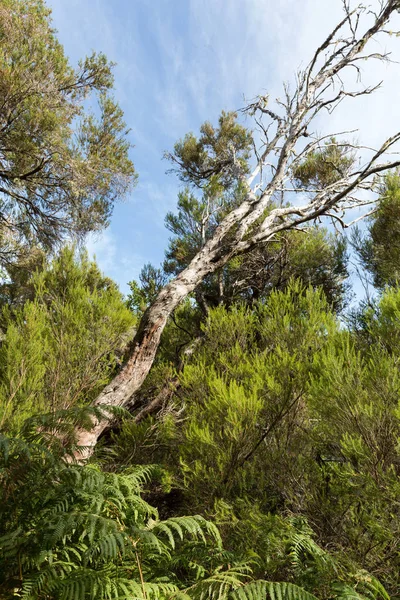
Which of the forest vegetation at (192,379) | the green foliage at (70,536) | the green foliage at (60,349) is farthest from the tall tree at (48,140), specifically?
the green foliage at (70,536)

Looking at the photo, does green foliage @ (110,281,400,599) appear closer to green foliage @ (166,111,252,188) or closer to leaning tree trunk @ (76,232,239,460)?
leaning tree trunk @ (76,232,239,460)

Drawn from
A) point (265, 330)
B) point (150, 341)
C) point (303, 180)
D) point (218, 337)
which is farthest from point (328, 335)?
Result: point (303, 180)

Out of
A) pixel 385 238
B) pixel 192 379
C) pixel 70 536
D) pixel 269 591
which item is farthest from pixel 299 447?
pixel 385 238

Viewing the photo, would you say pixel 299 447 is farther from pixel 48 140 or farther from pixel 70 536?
→ pixel 48 140

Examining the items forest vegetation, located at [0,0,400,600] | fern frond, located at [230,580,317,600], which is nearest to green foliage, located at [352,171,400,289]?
forest vegetation, located at [0,0,400,600]

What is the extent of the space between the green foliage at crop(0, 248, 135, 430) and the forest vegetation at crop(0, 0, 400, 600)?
0.12 ft

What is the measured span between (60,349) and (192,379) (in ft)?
6.86

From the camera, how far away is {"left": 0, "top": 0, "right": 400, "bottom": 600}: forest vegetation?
6.23 ft

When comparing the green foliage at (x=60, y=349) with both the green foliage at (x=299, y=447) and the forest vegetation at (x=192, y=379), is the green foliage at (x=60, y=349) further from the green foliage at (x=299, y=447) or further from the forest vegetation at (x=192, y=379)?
the green foliage at (x=299, y=447)

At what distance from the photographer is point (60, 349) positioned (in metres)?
5.69

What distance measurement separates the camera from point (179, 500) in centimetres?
544

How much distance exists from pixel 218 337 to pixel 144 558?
401cm

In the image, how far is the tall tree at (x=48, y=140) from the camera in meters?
6.48

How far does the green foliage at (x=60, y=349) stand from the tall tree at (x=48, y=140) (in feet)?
6.55
